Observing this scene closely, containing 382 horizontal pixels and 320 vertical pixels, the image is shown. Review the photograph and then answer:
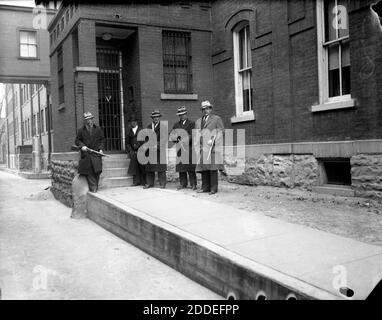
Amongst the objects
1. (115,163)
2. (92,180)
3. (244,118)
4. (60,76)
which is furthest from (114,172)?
(60,76)

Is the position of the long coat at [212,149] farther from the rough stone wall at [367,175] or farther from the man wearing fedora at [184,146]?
the rough stone wall at [367,175]

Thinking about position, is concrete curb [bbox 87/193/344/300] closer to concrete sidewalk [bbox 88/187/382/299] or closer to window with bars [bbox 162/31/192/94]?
concrete sidewalk [bbox 88/187/382/299]

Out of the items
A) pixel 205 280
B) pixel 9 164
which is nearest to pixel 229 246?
pixel 205 280

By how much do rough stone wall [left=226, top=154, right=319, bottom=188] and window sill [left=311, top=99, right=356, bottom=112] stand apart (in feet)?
3.52

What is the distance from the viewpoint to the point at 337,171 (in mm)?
8664

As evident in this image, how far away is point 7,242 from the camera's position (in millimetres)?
7406

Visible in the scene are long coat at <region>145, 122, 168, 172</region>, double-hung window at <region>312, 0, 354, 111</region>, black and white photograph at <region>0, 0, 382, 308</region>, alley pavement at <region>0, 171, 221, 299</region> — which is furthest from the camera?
long coat at <region>145, 122, 168, 172</region>

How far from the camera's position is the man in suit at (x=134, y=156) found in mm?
10539

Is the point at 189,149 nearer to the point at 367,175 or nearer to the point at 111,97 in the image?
the point at 367,175

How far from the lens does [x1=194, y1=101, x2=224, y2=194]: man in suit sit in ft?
28.3

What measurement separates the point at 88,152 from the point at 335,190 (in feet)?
19.2

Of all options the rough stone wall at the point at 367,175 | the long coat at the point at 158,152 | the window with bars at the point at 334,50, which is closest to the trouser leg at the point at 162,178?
the long coat at the point at 158,152

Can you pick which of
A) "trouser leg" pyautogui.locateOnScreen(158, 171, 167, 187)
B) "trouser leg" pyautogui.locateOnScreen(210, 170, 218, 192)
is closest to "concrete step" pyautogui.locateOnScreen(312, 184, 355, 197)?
"trouser leg" pyautogui.locateOnScreen(210, 170, 218, 192)

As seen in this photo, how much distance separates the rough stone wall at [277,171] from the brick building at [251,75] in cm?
3
